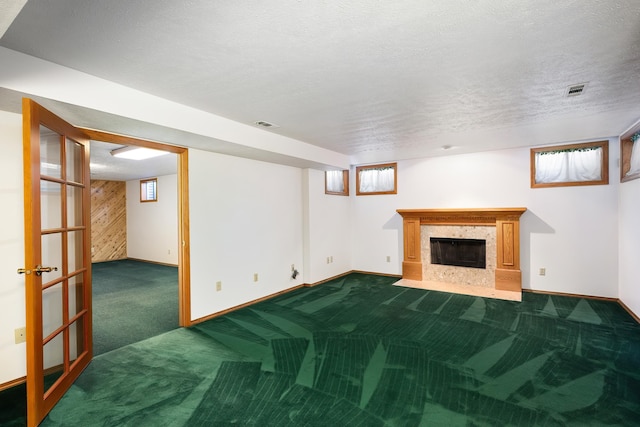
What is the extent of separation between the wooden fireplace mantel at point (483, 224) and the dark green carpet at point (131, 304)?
4.10 m

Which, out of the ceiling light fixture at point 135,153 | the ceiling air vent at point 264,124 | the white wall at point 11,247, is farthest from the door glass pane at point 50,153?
the ceiling light fixture at point 135,153

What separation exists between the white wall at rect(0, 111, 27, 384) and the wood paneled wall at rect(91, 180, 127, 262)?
6.78m

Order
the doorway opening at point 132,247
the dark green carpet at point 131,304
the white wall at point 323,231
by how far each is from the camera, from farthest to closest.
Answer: the white wall at point 323,231, the doorway opening at point 132,247, the dark green carpet at point 131,304

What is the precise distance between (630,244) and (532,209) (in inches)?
49.3

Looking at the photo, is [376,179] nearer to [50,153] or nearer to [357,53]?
[357,53]

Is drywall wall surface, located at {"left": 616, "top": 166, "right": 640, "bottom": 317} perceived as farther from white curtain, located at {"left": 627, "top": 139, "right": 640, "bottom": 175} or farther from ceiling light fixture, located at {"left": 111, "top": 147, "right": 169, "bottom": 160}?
ceiling light fixture, located at {"left": 111, "top": 147, "right": 169, "bottom": 160}

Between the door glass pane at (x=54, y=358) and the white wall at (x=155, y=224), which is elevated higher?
the white wall at (x=155, y=224)

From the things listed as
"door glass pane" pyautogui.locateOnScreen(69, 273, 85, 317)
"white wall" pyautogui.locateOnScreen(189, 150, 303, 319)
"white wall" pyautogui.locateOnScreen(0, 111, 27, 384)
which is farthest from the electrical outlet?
"white wall" pyautogui.locateOnScreen(189, 150, 303, 319)

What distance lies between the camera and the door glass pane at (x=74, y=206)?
2.47m

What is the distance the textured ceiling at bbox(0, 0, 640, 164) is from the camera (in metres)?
1.57

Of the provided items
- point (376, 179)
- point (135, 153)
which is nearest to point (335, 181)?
point (376, 179)

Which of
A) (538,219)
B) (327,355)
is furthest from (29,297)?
(538,219)

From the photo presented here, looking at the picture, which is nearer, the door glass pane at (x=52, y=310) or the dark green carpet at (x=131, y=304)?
the door glass pane at (x=52, y=310)

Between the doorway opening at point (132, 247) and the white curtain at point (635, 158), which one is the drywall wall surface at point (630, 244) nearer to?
the white curtain at point (635, 158)
